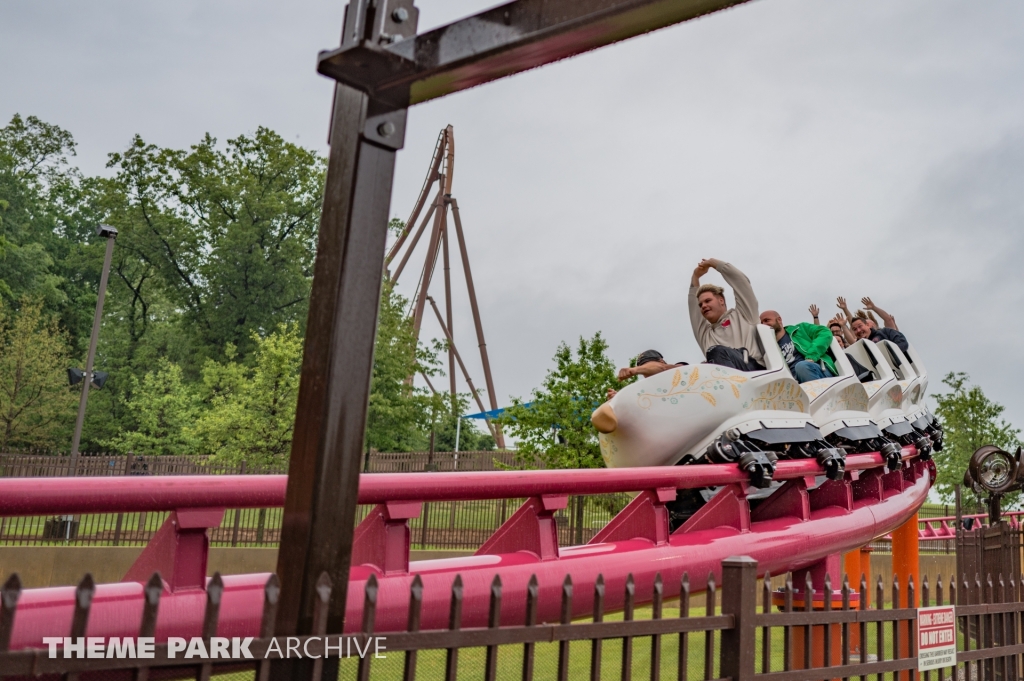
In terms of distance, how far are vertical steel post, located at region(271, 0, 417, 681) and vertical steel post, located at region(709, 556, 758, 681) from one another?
4.94ft

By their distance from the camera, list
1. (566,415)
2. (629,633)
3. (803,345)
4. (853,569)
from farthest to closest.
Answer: (566,415) < (853,569) < (803,345) < (629,633)

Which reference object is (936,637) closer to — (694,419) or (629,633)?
(694,419)

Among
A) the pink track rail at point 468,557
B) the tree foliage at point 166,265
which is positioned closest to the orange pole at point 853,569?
the pink track rail at point 468,557

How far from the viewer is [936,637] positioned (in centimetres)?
388

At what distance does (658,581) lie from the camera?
263 cm

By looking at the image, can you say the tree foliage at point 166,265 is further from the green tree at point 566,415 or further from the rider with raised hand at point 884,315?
the rider with raised hand at point 884,315

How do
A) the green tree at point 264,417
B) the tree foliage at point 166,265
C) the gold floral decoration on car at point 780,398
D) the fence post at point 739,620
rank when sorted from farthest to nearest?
the tree foliage at point 166,265
the green tree at point 264,417
the gold floral decoration on car at point 780,398
the fence post at point 739,620

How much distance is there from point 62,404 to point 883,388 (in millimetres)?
27138

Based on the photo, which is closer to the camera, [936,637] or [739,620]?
[739,620]

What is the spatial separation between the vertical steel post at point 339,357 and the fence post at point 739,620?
1505 mm

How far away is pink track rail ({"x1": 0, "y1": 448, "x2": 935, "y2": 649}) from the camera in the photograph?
2572 millimetres

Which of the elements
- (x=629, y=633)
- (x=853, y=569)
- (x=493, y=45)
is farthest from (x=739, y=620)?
(x=853, y=569)

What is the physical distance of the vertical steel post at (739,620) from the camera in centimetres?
297

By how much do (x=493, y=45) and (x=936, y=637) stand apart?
3.33m
